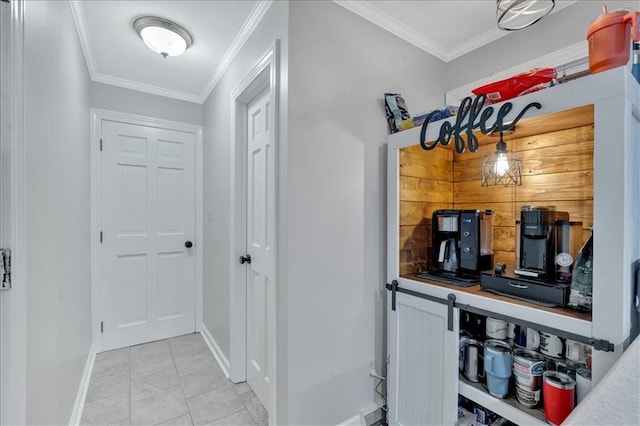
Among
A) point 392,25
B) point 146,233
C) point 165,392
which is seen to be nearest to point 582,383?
point 392,25

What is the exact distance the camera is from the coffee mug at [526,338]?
50.1 inches

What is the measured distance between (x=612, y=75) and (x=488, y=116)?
39 centimetres

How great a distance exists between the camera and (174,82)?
2.79 metres

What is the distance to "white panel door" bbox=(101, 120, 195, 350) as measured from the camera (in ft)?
9.06

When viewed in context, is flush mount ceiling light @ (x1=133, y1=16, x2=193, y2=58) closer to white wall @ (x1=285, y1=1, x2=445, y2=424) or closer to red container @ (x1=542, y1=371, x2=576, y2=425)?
white wall @ (x1=285, y1=1, x2=445, y2=424)

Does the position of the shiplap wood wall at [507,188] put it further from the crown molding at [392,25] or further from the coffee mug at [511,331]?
the crown molding at [392,25]

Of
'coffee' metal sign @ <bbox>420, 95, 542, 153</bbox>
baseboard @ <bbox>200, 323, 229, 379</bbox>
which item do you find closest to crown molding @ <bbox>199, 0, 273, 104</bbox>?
'coffee' metal sign @ <bbox>420, 95, 542, 153</bbox>

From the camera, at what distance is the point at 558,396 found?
106cm

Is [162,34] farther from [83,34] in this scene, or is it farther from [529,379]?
[529,379]

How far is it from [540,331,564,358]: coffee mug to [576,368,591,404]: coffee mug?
4.9 inches

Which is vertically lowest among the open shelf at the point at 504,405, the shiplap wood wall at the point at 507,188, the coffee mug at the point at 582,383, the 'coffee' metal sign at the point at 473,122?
the open shelf at the point at 504,405

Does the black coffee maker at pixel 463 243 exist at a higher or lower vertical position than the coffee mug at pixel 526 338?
higher

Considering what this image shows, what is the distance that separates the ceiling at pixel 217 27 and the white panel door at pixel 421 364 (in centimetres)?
173

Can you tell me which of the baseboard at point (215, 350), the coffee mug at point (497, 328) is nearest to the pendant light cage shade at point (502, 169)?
the coffee mug at point (497, 328)
